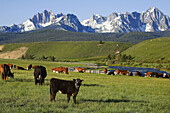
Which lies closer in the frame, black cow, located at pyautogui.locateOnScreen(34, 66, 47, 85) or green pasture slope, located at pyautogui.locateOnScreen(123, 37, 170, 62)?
black cow, located at pyautogui.locateOnScreen(34, 66, 47, 85)

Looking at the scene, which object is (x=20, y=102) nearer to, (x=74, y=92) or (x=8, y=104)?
(x=8, y=104)

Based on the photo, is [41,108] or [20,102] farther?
[20,102]

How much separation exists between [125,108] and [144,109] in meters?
1.18

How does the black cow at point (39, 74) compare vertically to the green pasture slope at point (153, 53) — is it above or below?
below

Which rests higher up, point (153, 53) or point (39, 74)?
point (153, 53)

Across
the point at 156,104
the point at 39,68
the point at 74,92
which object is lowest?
the point at 156,104

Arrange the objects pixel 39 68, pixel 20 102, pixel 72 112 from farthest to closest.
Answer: pixel 39 68
pixel 20 102
pixel 72 112

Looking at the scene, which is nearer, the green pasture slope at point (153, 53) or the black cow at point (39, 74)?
the black cow at point (39, 74)

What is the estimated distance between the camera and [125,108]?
12.8 meters

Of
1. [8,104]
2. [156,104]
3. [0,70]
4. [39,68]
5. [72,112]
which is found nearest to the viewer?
[72,112]

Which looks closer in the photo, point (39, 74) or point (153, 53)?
point (39, 74)

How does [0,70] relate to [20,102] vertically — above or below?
above

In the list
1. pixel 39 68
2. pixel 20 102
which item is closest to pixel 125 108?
pixel 20 102

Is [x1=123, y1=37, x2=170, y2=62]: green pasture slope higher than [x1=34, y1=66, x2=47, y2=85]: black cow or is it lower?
higher
